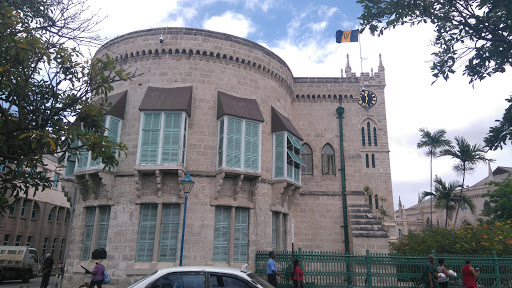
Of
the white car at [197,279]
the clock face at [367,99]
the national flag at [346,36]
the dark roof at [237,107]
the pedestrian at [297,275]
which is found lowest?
the pedestrian at [297,275]

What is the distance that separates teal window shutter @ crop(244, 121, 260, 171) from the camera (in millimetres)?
15406

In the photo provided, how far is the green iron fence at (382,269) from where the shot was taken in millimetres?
13555

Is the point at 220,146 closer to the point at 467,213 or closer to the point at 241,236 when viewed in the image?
the point at 241,236

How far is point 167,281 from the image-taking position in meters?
6.34

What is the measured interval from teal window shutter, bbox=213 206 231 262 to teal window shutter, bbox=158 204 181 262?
5.20 ft

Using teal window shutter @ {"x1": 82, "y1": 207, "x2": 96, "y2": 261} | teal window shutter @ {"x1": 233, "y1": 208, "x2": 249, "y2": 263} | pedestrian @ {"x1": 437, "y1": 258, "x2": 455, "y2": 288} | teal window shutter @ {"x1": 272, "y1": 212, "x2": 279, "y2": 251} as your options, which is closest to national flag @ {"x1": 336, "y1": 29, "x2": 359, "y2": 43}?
teal window shutter @ {"x1": 272, "y1": 212, "x2": 279, "y2": 251}

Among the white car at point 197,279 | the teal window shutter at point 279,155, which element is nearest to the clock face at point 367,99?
the teal window shutter at point 279,155

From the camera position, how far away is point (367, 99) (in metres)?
22.2

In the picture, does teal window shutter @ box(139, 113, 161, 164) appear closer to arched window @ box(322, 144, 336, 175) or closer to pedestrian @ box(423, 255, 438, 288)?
arched window @ box(322, 144, 336, 175)

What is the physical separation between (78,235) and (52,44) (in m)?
9.93

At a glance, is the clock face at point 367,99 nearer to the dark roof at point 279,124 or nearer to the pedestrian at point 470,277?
the dark roof at point 279,124

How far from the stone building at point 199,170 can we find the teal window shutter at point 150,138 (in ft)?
0.14

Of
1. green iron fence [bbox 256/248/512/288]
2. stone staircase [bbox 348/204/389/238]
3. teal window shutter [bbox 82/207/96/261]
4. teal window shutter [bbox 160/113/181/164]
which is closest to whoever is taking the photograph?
green iron fence [bbox 256/248/512/288]

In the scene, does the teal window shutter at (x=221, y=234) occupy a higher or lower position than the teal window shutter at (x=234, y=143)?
lower
